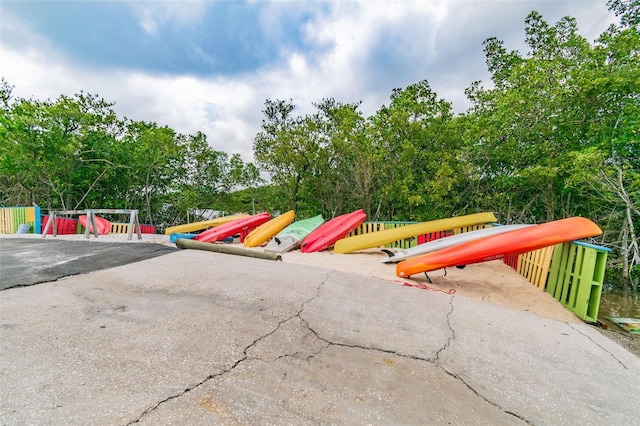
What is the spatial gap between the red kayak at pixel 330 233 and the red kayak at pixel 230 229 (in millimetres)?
2670

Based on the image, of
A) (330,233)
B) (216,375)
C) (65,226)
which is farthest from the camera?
(65,226)

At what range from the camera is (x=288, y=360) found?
6.51ft

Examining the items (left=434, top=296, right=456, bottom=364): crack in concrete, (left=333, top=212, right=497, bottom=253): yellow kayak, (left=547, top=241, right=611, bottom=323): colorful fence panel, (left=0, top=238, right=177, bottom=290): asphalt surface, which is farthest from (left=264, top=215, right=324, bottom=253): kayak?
(left=547, top=241, right=611, bottom=323): colorful fence panel

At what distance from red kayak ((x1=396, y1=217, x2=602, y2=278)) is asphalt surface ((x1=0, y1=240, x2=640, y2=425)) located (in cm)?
113

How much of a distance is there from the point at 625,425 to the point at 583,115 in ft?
26.1

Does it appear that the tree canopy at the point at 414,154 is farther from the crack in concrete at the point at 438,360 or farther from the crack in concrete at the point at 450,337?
the crack in concrete at the point at 438,360

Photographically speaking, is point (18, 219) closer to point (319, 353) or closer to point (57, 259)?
point (57, 259)

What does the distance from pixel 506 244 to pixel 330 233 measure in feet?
15.3

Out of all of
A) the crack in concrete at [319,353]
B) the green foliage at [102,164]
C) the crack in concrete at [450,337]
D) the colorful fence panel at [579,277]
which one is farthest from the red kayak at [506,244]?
the green foliage at [102,164]

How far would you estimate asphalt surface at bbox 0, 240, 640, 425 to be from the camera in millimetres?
1500

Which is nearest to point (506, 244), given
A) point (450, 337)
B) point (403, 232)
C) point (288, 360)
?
point (450, 337)

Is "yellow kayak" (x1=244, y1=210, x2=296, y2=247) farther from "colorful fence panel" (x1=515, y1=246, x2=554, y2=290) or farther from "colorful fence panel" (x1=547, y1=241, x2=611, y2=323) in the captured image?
"colorful fence panel" (x1=547, y1=241, x2=611, y2=323)

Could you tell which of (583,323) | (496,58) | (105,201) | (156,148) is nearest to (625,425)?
(583,323)

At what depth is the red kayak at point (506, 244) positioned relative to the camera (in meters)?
3.99
